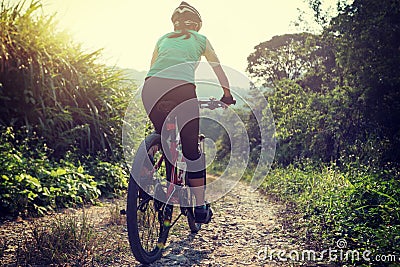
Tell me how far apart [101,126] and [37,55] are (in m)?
1.55

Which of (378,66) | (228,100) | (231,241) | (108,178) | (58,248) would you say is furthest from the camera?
(378,66)

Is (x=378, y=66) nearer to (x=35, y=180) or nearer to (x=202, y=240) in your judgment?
(x=202, y=240)

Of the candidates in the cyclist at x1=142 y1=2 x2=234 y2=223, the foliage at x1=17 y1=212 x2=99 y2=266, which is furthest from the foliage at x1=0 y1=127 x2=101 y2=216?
the cyclist at x1=142 y1=2 x2=234 y2=223

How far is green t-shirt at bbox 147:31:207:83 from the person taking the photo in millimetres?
3020

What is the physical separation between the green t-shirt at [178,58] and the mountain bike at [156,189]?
26 cm

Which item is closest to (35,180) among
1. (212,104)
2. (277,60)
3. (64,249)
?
(64,249)

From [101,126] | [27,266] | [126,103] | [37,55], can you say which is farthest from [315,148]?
[27,266]

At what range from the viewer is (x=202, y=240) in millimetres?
3744

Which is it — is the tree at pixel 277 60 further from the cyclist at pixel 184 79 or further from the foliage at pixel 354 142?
the cyclist at pixel 184 79

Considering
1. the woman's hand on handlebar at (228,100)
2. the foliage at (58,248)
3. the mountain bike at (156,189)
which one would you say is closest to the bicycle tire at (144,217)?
the mountain bike at (156,189)

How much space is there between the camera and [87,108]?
6.48 m

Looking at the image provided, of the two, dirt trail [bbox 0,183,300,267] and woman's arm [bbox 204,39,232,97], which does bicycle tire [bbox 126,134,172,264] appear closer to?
dirt trail [bbox 0,183,300,267]

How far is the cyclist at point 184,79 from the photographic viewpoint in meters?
3.02

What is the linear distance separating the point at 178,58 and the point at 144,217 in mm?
1356
